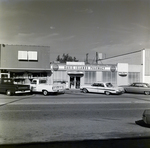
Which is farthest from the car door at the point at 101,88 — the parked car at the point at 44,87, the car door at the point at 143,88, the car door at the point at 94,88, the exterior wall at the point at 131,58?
the exterior wall at the point at 131,58

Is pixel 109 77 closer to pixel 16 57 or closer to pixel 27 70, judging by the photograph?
pixel 27 70

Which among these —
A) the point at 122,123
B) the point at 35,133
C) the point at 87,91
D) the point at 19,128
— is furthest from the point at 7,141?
the point at 87,91

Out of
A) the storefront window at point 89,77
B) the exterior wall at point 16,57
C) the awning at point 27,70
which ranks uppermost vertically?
the exterior wall at point 16,57

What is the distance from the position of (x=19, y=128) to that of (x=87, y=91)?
1770 cm

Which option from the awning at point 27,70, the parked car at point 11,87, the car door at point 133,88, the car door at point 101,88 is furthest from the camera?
the awning at point 27,70

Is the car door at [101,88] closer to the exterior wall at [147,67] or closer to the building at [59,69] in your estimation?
the building at [59,69]

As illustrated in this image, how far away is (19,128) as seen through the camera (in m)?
7.09

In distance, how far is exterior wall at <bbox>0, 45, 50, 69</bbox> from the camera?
1193 inches

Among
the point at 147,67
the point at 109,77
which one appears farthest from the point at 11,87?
the point at 147,67

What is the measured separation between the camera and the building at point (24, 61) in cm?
3023

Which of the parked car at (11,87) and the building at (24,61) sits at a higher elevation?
the building at (24,61)

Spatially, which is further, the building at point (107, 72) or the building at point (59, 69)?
the building at point (107, 72)

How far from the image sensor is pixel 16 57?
30.6 m

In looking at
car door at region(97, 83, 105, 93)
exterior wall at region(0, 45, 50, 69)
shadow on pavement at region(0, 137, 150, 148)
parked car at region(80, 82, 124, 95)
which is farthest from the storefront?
shadow on pavement at region(0, 137, 150, 148)
